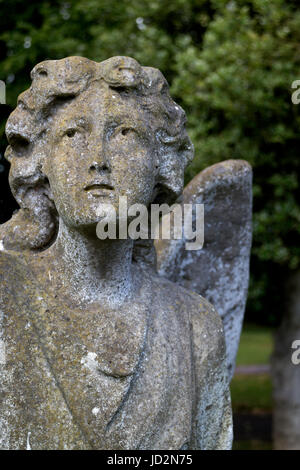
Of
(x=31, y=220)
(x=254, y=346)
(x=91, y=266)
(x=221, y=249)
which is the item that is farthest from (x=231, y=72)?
(x=254, y=346)

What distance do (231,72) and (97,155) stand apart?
578 cm

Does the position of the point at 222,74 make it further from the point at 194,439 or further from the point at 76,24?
the point at 194,439

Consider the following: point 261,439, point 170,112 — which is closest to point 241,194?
point 170,112

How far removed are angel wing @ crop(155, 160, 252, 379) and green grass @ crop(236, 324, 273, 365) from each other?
1314 centimetres

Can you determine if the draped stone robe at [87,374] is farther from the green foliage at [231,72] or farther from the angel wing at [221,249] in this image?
the green foliage at [231,72]

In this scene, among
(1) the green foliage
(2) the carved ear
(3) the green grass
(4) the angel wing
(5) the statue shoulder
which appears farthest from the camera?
(3) the green grass

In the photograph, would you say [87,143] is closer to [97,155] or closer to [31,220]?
[97,155]

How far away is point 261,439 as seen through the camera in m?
12.0

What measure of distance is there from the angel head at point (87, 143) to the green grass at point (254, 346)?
14.6 meters

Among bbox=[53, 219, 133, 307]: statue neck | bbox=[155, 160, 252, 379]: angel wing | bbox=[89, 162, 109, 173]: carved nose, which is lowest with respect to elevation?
bbox=[155, 160, 252, 379]: angel wing

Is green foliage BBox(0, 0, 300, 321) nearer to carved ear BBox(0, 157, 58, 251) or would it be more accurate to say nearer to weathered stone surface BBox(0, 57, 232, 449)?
carved ear BBox(0, 157, 58, 251)

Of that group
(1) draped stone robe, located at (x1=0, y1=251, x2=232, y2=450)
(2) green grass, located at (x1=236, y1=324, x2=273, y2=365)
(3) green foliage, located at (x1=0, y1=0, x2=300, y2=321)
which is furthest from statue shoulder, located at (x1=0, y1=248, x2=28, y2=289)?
(2) green grass, located at (x1=236, y1=324, x2=273, y2=365)

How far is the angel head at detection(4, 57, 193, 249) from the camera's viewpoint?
301cm

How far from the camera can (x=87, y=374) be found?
9.89 ft
